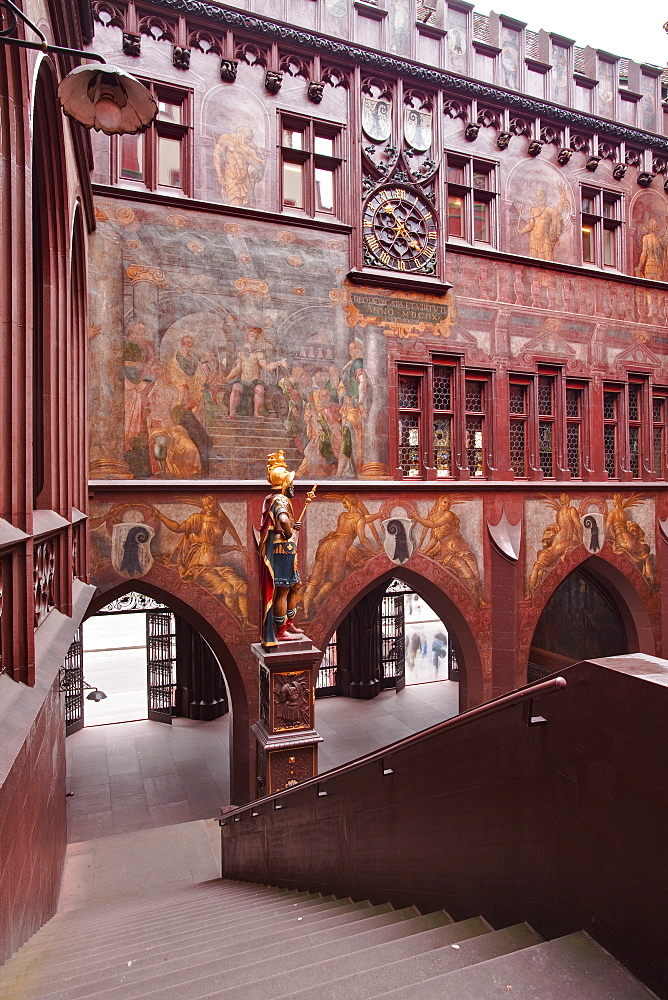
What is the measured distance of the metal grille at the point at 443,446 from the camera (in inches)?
420

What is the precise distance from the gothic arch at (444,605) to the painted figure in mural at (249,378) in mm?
3043

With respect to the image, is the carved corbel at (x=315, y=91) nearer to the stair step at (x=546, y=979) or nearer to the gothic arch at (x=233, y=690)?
the gothic arch at (x=233, y=690)

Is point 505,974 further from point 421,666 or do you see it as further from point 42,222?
point 421,666

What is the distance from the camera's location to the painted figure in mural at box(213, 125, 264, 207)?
9133 millimetres

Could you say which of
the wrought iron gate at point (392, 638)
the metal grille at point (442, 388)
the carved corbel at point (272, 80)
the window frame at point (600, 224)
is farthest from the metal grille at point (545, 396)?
the carved corbel at point (272, 80)

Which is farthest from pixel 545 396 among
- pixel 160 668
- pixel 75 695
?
pixel 75 695

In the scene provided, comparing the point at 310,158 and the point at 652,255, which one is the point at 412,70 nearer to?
the point at 310,158

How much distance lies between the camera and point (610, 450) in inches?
482

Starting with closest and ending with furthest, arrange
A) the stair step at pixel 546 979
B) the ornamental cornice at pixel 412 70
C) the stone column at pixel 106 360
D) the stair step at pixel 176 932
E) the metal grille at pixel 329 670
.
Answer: the stair step at pixel 546 979
the stair step at pixel 176 932
the stone column at pixel 106 360
the ornamental cornice at pixel 412 70
the metal grille at pixel 329 670

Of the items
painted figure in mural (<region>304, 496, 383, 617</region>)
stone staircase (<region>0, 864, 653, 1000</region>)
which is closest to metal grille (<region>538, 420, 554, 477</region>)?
painted figure in mural (<region>304, 496, 383, 617</region>)

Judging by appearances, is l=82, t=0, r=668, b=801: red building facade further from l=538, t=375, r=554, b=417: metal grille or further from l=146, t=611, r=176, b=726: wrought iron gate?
l=146, t=611, r=176, b=726: wrought iron gate

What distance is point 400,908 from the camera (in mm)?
2807

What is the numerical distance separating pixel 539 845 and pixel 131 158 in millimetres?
9701

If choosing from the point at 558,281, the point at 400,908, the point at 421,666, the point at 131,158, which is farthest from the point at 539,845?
the point at 421,666
